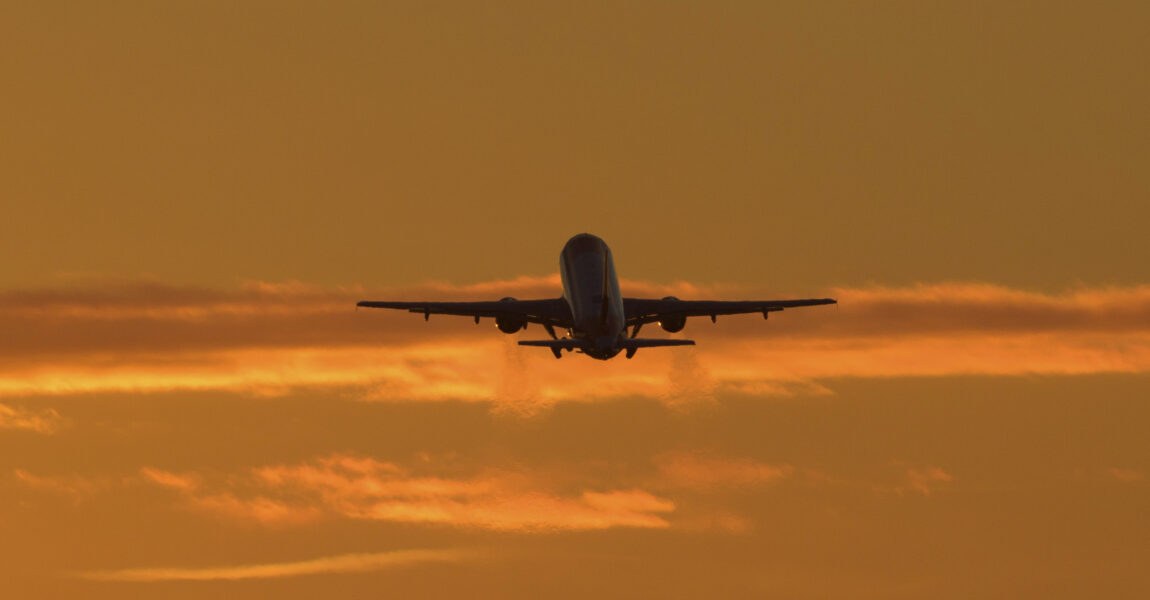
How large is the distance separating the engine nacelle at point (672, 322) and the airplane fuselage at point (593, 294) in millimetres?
5525

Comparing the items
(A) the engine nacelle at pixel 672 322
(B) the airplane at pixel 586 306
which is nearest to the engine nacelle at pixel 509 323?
(B) the airplane at pixel 586 306

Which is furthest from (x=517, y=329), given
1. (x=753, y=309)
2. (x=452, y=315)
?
(x=753, y=309)

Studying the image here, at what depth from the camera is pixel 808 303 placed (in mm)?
185500

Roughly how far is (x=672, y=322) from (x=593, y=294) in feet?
31.3

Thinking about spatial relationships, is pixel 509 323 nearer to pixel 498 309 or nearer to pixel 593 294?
pixel 498 309

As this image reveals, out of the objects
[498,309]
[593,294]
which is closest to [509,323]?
[498,309]

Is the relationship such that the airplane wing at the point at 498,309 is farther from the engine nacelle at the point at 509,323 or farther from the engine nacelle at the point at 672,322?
the engine nacelle at the point at 672,322

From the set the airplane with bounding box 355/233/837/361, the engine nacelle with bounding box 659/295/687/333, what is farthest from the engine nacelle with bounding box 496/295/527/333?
the engine nacelle with bounding box 659/295/687/333

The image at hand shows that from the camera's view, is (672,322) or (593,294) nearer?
(593,294)

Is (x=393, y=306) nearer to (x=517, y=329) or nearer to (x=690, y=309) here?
(x=517, y=329)

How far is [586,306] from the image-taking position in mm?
176125

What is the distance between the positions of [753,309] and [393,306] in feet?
82.6

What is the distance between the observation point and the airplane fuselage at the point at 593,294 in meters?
174

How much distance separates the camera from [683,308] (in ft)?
601
